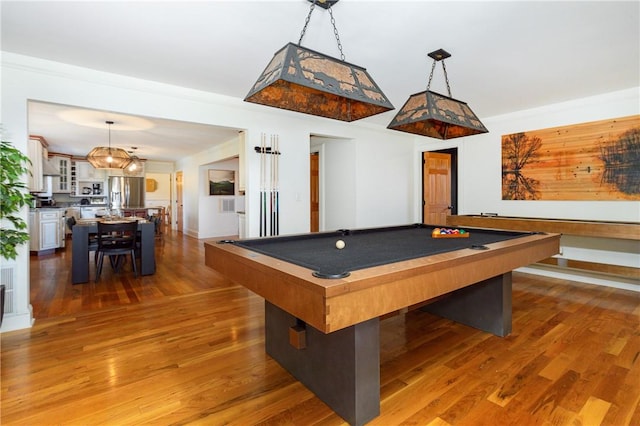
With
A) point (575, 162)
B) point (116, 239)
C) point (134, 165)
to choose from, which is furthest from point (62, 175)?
point (575, 162)

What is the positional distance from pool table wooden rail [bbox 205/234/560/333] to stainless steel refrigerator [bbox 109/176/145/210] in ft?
32.1

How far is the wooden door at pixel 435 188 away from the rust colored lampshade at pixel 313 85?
4.11m

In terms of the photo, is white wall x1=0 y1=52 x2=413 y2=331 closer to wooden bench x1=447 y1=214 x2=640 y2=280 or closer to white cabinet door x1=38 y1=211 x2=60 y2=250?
wooden bench x1=447 y1=214 x2=640 y2=280

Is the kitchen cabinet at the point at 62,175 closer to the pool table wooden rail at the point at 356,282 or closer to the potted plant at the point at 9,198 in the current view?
the potted plant at the point at 9,198

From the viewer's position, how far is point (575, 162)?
4348 mm

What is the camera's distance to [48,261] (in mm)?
5754

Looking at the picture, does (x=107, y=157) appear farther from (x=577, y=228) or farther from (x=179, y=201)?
(x=577, y=228)

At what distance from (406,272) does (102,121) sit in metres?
5.81

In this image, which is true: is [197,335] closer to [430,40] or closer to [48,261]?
[430,40]

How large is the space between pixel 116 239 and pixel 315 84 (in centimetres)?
414

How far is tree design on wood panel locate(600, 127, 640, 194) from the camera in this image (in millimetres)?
3893

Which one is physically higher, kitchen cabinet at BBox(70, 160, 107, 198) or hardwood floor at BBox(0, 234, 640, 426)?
kitchen cabinet at BBox(70, 160, 107, 198)

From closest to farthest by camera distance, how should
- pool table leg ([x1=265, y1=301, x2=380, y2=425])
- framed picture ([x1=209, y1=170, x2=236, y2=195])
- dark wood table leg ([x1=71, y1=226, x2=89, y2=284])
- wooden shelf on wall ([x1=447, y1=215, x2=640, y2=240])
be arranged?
pool table leg ([x1=265, y1=301, x2=380, y2=425]) < wooden shelf on wall ([x1=447, y1=215, x2=640, y2=240]) < dark wood table leg ([x1=71, y1=226, x2=89, y2=284]) < framed picture ([x1=209, y1=170, x2=236, y2=195])

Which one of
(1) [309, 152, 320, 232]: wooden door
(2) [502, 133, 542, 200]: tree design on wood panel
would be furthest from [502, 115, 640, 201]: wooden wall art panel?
(1) [309, 152, 320, 232]: wooden door
